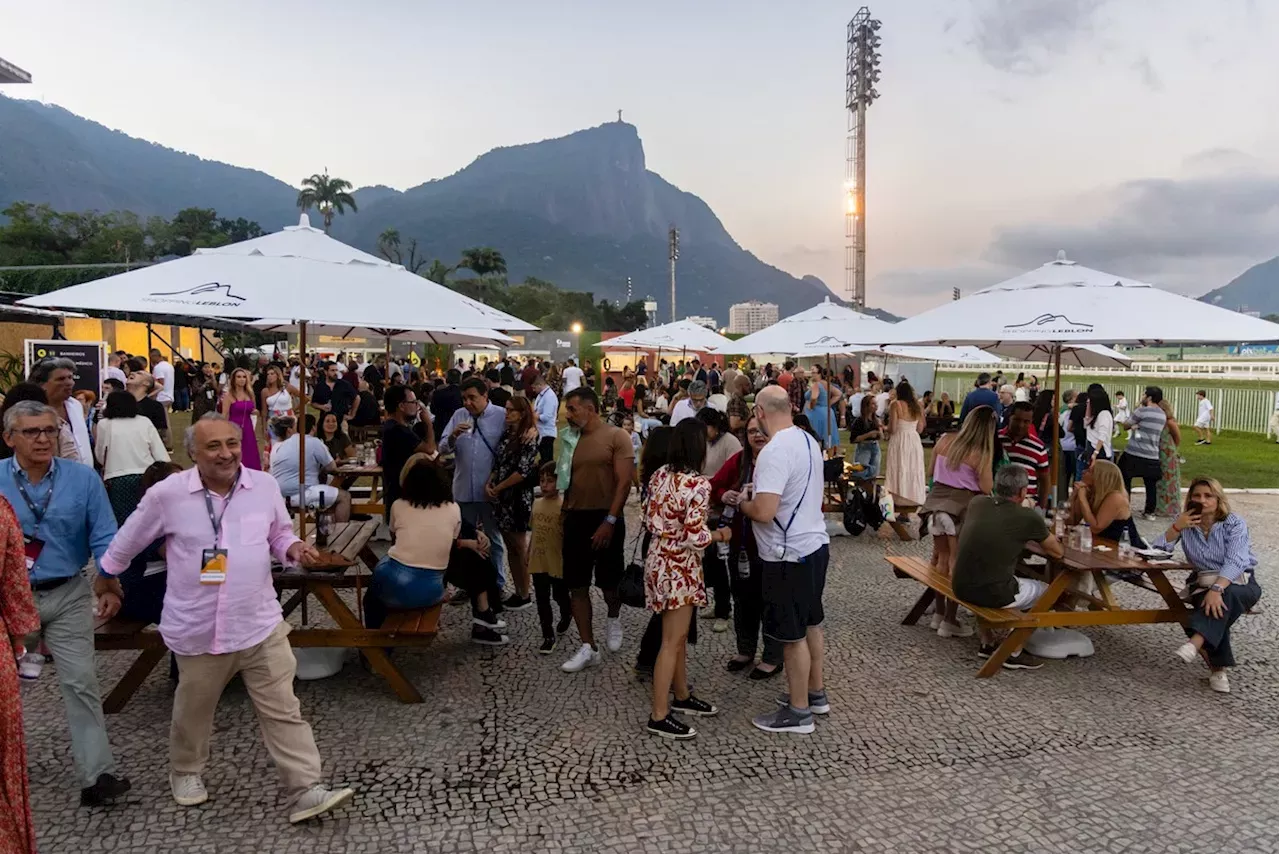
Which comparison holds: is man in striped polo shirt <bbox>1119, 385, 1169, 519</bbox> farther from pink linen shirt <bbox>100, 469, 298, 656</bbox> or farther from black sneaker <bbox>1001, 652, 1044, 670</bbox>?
pink linen shirt <bbox>100, 469, 298, 656</bbox>

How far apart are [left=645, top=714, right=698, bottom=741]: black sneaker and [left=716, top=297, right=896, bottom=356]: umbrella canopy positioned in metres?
6.28

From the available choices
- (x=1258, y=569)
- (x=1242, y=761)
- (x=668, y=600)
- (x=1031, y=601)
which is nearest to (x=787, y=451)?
(x=668, y=600)

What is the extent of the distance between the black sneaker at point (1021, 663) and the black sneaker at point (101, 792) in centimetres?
475

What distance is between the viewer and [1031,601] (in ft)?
15.7

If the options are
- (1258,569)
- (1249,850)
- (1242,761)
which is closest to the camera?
(1249,850)

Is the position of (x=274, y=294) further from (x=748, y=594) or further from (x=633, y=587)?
(x=748, y=594)

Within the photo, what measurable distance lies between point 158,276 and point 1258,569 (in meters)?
9.37

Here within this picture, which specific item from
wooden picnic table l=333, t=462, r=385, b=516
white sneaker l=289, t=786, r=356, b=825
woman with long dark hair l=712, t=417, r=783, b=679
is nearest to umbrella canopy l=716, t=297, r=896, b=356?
wooden picnic table l=333, t=462, r=385, b=516

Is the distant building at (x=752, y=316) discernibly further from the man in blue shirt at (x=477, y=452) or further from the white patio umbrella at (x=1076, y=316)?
the man in blue shirt at (x=477, y=452)

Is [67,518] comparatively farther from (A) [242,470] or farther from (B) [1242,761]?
(B) [1242,761]

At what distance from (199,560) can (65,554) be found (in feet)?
2.10

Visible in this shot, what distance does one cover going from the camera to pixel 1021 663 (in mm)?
4828

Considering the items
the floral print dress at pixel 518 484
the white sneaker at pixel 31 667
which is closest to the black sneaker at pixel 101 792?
Result: the white sneaker at pixel 31 667

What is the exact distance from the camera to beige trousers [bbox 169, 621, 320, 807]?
2.98 meters
